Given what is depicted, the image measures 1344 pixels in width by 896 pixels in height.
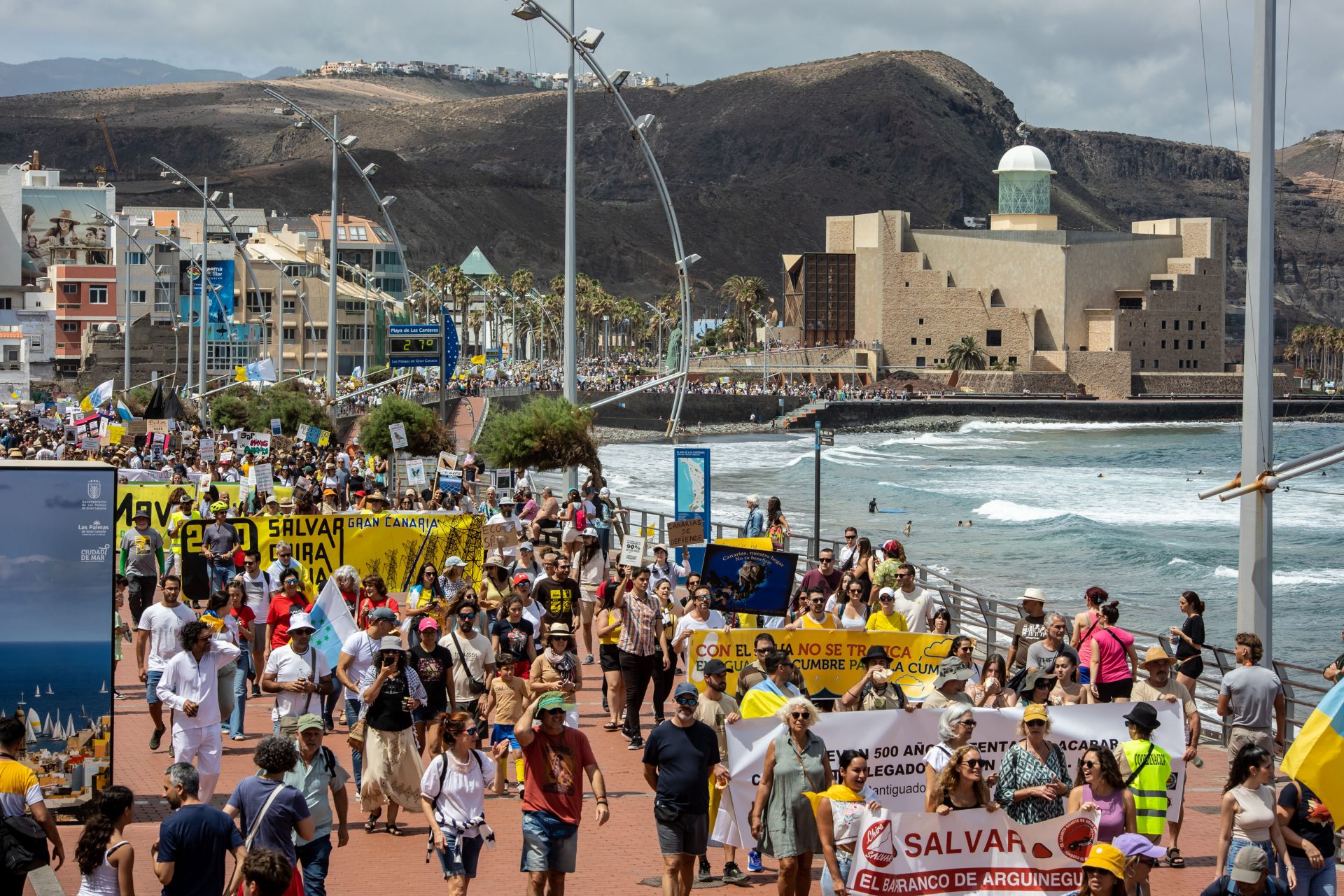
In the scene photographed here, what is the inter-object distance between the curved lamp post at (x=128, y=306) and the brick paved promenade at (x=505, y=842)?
126ft

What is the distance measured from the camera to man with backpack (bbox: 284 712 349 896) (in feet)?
28.0

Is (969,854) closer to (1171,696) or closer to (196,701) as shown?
(1171,696)

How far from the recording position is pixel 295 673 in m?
11.2

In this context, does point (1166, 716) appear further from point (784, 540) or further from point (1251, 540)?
point (784, 540)

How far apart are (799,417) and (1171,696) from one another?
363 feet

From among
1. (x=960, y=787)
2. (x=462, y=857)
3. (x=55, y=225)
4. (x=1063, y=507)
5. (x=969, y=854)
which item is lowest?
(x=1063, y=507)

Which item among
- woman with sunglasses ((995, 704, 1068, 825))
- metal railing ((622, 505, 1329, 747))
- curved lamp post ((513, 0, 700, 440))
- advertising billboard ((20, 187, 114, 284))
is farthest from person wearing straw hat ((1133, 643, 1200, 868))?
advertising billboard ((20, 187, 114, 284))

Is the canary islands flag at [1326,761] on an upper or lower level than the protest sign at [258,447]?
lower

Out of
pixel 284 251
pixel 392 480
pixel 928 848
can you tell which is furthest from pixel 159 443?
pixel 284 251

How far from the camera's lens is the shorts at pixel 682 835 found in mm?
9141

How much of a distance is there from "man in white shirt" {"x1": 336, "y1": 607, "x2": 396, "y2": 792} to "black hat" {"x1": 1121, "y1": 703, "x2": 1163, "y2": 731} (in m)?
4.97

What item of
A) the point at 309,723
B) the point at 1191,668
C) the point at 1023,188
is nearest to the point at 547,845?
the point at 309,723

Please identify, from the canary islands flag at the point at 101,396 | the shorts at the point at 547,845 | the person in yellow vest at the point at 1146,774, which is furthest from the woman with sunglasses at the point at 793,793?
the canary islands flag at the point at 101,396

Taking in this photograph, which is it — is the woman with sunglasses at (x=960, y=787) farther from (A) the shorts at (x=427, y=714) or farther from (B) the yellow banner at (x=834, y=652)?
(A) the shorts at (x=427, y=714)
